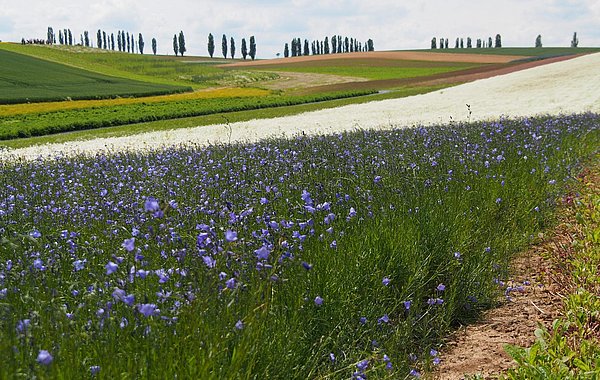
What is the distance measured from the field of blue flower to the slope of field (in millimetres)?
43784

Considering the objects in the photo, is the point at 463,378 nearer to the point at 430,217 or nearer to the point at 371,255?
the point at 371,255

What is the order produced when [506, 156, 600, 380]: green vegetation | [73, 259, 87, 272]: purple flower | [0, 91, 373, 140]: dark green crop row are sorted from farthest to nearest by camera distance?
1. [0, 91, 373, 140]: dark green crop row
2. [506, 156, 600, 380]: green vegetation
3. [73, 259, 87, 272]: purple flower

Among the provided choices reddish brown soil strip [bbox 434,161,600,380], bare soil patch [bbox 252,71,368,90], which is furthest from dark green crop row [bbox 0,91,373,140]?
reddish brown soil strip [bbox 434,161,600,380]

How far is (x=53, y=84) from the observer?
5784cm

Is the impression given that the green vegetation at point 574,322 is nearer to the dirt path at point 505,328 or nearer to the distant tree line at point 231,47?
the dirt path at point 505,328

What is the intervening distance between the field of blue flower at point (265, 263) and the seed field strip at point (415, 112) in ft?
24.4

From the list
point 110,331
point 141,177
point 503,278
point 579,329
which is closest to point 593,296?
point 579,329

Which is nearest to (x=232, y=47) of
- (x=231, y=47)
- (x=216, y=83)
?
(x=231, y=47)

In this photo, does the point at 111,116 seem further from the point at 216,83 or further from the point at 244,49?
the point at 244,49

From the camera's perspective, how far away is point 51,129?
28.0m

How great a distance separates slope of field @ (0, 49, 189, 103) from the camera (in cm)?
4922

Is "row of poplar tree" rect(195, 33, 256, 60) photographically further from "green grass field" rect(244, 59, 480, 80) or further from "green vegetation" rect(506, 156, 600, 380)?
"green vegetation" rect(506, 156, 600, 380)

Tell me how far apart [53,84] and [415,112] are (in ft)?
143

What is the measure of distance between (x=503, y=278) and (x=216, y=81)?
218ft
